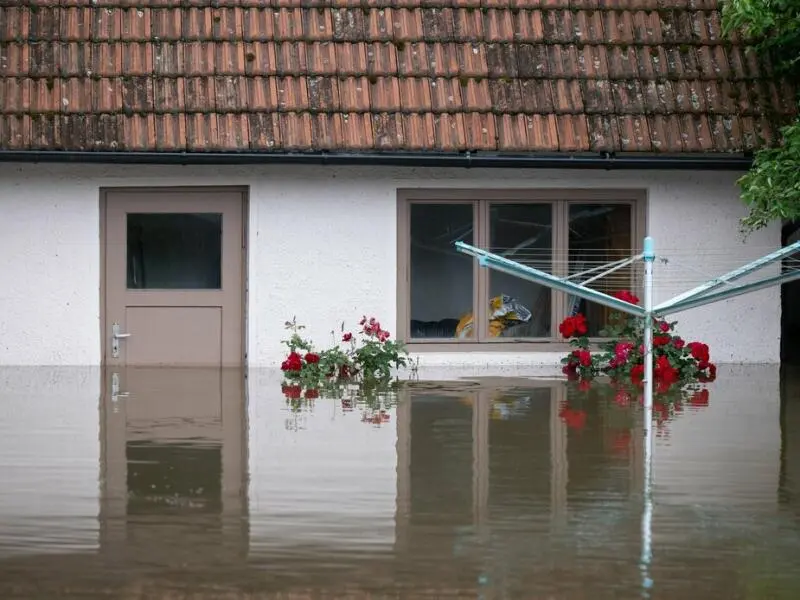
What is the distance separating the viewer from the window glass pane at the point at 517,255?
42.9 ft

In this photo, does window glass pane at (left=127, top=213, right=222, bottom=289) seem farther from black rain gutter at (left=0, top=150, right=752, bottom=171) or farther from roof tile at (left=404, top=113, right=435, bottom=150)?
roof tile at (left=404, top=113, right=435, bottom=150)

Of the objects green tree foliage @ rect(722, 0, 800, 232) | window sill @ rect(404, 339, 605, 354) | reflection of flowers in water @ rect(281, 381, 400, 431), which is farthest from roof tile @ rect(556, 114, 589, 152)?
reflection of flowers in water @ rect(281, 381, 400, 431)

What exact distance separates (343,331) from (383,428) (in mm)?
3676

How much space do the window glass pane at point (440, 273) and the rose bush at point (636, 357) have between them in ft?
3.24

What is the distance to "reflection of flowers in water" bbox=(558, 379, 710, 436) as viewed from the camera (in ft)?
30.7

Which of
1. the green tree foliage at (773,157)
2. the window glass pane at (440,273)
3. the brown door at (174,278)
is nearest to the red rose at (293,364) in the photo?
the brown door at (174,278)

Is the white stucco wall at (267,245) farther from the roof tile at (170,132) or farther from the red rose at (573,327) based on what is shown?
the red rose at (573,327)

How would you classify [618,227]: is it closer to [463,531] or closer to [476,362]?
[476,362]

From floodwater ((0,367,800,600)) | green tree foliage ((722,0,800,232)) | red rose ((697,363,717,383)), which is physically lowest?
floodwater ((0,367,800,600))

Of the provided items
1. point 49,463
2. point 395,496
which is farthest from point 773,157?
point 49,463

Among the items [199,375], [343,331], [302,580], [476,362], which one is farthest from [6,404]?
[302,580]

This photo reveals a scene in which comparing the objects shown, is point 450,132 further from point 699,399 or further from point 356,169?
point 699,399

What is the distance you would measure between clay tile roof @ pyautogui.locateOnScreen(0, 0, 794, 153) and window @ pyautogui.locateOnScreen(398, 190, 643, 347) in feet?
2.71

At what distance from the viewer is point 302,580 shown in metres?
5.39
